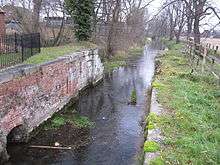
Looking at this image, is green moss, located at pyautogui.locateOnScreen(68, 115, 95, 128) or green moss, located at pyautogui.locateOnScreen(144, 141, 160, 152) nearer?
green moss, located at pyautogui.locateOnScreen(144, 141, 160, 152)

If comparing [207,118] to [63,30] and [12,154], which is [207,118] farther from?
[63,30]

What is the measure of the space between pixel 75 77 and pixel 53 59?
9.92 ft

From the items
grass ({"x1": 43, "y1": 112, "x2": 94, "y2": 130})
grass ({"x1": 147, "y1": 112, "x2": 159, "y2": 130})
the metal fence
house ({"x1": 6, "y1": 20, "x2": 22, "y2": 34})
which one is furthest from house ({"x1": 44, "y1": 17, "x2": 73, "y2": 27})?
grass ({"x1": 147, "y1": 112, "x2": 159, "y2": 130})

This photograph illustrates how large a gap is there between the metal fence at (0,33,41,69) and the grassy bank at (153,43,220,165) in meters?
5.89

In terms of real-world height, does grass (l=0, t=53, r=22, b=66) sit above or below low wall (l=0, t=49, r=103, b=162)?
above

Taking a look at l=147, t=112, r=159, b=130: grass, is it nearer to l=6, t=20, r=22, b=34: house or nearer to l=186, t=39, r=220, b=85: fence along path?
l=186, t=39, r=220, b=85: fence along path

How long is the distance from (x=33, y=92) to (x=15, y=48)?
115 inches

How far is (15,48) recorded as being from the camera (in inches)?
577

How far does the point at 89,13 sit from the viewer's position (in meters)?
24.2

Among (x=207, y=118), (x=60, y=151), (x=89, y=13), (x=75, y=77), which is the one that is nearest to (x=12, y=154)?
(x=60, y=151)

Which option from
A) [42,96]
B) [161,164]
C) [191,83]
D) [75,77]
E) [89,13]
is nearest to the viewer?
[161,164]

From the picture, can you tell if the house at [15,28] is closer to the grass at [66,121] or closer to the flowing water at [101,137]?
the flowing water at [101,137]

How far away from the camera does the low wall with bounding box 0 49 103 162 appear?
1052 centimetres

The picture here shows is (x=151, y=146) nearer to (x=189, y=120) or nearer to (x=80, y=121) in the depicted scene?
(x=189, y=120)
